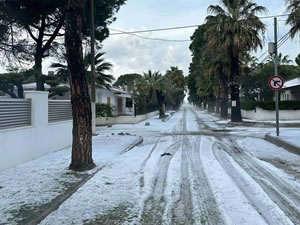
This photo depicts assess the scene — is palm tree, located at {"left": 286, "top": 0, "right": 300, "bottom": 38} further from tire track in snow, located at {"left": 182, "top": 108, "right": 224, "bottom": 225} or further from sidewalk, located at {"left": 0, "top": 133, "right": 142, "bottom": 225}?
sidewalk, located at {"left": 0, "top": 133, "right": 142, "bottom": 225}

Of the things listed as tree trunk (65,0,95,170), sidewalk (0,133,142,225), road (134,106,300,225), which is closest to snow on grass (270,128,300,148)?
road (134,106,300,225)

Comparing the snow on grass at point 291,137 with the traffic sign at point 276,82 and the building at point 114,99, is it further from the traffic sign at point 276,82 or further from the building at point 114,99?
the building at point 114,99

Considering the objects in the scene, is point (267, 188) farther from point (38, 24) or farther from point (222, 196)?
point (38, 24)

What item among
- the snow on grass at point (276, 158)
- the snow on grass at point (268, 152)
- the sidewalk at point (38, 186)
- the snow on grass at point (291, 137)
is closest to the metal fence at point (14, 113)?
the sidewalk at point (38, 186)

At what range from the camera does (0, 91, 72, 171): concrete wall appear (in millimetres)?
7867

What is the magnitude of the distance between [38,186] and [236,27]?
20.4m

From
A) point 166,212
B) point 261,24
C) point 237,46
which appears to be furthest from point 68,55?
point 261,24

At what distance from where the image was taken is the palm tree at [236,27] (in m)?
22.7

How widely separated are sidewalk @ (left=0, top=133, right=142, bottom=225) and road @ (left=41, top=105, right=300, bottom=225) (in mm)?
245

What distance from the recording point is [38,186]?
20.2 ft

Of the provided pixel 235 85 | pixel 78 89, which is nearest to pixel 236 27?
pixel 235 85

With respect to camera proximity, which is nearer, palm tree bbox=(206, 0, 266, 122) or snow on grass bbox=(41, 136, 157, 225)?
snow on grass bbox=(41, 136, 157, 225)

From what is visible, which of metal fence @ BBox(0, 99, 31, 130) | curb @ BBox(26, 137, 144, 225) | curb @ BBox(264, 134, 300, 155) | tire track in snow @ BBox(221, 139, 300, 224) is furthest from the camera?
curb @ BBox(264, 134, 300, 155)

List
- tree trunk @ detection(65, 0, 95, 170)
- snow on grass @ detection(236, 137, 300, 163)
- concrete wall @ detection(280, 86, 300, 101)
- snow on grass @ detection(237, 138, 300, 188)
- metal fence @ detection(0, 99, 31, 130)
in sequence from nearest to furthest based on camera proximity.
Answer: snow on grass @ detection(237, 138, 300, 188), tree trunk @ detection(65, 0, 95, 170), metal fence @ detection(0, 99, 31, 130), snow on grass @ detection(236, 137, 300, 163), concrete wall @ detection(280, 86, 300, 101)
